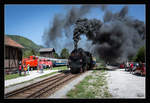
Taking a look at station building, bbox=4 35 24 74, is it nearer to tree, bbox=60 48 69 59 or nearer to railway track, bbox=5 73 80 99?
railway track, bbox=5 73 80 99

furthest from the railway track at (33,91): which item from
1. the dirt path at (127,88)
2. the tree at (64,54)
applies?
the tree at (64,54)

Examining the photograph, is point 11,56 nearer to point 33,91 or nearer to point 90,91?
point 33,91

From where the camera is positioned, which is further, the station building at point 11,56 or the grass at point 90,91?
the station building at point 11,56

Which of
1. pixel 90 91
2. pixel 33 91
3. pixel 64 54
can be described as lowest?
pixel 33 91

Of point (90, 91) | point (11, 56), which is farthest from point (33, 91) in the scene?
point (11, 56)

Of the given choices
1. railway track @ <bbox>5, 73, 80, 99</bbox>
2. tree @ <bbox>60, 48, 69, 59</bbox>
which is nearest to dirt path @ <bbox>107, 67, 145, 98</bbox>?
railway track @ <bbox>5, 73, 80, 99</bbox>

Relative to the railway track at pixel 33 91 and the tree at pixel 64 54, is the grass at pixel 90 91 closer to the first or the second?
the railway track at pixel 33 91
